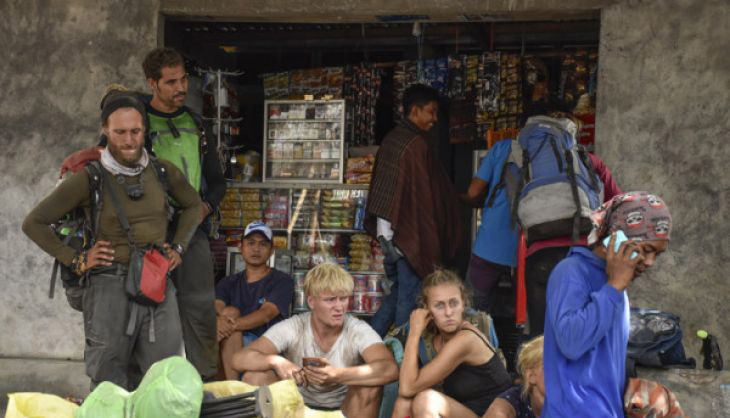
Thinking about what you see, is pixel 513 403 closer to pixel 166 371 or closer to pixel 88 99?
pixel 166 371

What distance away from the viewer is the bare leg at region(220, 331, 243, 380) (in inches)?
266

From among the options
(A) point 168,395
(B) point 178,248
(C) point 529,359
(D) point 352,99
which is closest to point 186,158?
(B) point 178,248

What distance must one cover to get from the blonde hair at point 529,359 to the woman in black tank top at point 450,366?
26.5 inches

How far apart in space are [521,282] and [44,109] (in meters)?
3.38

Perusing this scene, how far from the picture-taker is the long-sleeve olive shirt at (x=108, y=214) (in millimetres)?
4984

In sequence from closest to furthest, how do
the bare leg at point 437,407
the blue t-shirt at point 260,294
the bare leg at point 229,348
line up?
the bare leg at point 437,407
the bare leg at point 229,348
the blue t-shirt at point 260,294

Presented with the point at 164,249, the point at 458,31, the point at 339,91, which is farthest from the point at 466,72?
the point at 164,249

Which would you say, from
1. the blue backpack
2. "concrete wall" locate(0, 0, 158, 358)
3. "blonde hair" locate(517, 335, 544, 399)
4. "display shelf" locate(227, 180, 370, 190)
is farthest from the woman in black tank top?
"display shelf" locate(227, 180, 370, 190)

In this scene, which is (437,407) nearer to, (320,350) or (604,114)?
(320,350)

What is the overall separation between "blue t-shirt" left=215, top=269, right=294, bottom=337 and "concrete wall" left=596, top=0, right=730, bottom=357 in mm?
2186

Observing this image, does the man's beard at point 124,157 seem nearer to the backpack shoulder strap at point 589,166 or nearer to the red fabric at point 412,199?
the red fabric at point 412,199

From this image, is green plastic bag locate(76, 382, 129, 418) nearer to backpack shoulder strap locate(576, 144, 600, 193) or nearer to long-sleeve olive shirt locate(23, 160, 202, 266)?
long-sleeve olive shirt locate(23, 160, 202, 266)

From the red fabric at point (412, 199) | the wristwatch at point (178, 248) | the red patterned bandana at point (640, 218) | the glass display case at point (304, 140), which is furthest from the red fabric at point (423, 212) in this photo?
the red patterned bandana at point (640, 218)

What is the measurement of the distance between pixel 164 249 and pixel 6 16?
3082mm
